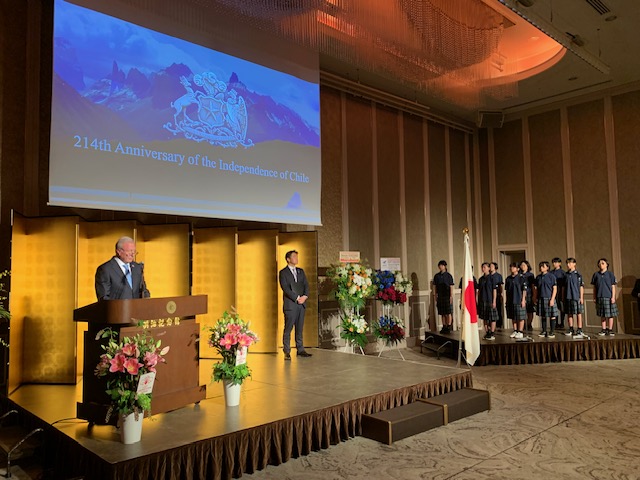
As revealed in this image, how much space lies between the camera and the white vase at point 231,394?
380 centimetres

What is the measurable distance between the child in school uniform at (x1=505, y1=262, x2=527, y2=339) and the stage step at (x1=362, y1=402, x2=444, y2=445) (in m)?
4.12

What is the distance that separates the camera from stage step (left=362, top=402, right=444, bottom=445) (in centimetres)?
383

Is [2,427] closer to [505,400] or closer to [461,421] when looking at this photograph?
[461,421]

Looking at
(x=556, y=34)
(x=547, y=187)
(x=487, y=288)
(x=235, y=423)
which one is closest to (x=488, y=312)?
(x=487, y=288)

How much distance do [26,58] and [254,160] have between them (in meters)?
2.54

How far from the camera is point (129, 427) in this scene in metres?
3.01

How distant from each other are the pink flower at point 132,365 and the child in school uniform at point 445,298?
6709 mm

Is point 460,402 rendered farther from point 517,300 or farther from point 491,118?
point 491,118

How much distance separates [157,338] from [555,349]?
6.10 m

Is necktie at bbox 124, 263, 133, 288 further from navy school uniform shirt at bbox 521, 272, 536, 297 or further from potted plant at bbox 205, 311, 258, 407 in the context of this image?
navy school uniform shirt at bbox 521, 272, 536, 297

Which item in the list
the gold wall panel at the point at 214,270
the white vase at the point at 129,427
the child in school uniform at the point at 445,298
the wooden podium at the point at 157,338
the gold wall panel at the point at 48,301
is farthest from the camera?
the child in school uniform at the point at 445,298

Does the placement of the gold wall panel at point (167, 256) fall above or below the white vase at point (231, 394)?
above

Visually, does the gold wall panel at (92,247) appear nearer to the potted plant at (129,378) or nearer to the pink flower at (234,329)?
the pink flower at (234,329)

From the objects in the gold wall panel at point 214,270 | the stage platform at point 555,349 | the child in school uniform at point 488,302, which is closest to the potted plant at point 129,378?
the gold wall panel at point 214,270
